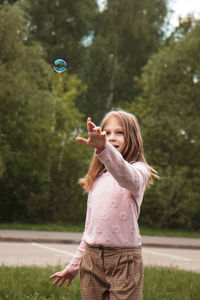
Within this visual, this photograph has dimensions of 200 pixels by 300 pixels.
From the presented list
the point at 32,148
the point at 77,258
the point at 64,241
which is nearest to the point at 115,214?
the point at 77,258

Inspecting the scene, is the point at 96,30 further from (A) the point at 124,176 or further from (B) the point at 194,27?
(A) the point at 124,176

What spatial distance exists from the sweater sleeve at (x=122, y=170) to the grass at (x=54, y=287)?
2.66m

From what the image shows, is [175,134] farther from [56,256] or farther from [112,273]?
[112,273]

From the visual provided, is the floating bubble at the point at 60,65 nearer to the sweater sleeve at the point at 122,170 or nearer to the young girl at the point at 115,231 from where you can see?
the young girl at the point at 115,231

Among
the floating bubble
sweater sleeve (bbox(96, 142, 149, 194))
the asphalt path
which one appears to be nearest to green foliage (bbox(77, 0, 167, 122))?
the asphalt path

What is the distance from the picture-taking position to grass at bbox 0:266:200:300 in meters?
5.51

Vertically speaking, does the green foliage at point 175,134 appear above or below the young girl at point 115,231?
above

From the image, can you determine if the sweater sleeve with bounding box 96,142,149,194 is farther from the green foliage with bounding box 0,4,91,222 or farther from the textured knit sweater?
the green foliage with bounding box 0,4,91,222

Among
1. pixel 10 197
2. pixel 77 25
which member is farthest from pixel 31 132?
pixel 77 25

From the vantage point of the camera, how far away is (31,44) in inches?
848

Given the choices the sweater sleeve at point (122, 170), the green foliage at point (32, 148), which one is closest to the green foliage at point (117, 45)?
the green foliage at point (32, 148)

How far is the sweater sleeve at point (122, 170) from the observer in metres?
2.68

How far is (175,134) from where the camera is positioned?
22094mm

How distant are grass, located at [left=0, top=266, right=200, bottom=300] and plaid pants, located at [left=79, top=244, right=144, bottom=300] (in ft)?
7.28
